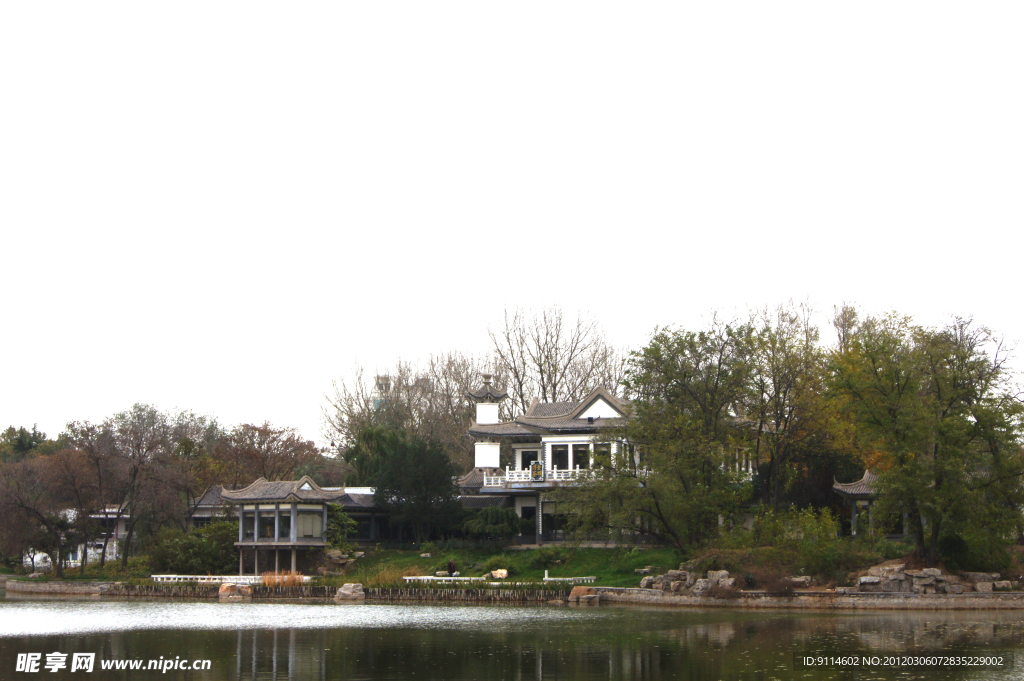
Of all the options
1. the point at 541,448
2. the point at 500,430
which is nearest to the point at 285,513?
the point at 500,430

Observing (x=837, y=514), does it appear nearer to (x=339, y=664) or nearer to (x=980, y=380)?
(x=980, y=380)

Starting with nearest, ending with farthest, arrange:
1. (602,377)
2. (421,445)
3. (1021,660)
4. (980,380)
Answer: (1021,660)
(980,380)
(421,445)
(602,377)

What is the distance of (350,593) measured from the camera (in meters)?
35.3

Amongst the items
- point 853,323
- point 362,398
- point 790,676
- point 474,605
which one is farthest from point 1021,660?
point 362,398

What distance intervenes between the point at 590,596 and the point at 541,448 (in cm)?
1585

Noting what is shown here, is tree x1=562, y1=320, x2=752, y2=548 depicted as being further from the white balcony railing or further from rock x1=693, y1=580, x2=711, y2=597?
the white balcony railing

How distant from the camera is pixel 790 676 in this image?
54.1ft

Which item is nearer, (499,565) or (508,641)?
(508,641)

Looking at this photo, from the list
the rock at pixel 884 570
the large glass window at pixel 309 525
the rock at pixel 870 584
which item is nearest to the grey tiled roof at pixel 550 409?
the large glass window at pixel 309 525

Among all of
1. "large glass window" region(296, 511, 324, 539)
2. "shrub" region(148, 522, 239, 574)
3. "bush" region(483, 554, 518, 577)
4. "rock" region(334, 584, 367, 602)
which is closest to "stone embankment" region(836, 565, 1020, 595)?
"bush" region(483, 554, 518, 577)

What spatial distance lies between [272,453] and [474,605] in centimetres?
3147

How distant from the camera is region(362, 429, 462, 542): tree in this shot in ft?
153

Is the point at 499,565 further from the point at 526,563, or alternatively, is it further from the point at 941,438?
the point at 941,438

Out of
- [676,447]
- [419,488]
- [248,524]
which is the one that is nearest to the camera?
[676,447]
